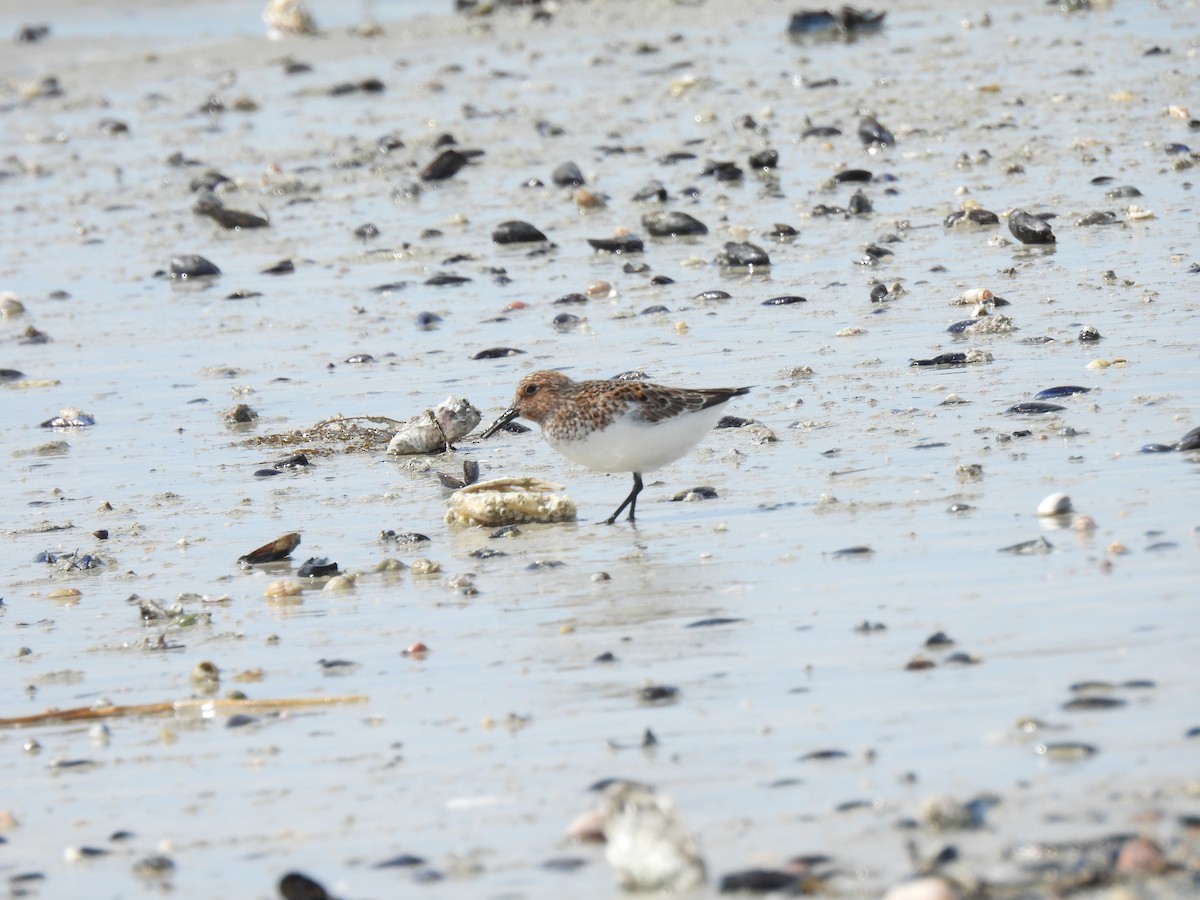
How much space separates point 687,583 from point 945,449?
191 centimetres

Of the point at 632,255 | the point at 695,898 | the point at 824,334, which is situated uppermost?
the point at 632,255

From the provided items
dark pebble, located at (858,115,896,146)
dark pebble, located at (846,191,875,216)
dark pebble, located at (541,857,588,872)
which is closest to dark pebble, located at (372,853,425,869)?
dark pebble, located at (541,857,588,872)

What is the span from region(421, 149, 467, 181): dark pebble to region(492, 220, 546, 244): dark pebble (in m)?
3.29

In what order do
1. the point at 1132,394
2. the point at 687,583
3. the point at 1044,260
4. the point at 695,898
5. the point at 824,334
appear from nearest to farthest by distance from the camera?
1. the point at 695,898
2. the point at 687,583
3. the point at 1132,394
4. the point at 824,334
5. the point at 1044,260

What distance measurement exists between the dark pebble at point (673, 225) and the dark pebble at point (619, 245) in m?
0.24

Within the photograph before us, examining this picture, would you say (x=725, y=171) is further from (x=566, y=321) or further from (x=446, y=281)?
(x=566, y=321)

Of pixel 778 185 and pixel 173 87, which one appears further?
pixel 173 87

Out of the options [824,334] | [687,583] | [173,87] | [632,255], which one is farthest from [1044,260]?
[173,87]

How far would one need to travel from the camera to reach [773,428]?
9023 mm

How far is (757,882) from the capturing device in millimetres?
4043

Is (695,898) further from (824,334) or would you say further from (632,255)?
(632,255)

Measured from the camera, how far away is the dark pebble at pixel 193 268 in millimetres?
14789

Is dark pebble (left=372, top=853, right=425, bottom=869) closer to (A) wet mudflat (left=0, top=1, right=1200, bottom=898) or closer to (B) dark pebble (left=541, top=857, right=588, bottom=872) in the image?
(A) wet mudflat (left=0, top=1, right=1200, bottom=898)

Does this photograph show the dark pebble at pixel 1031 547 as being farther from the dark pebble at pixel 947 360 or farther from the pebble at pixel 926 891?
the dark pebble at pixel 947 360
